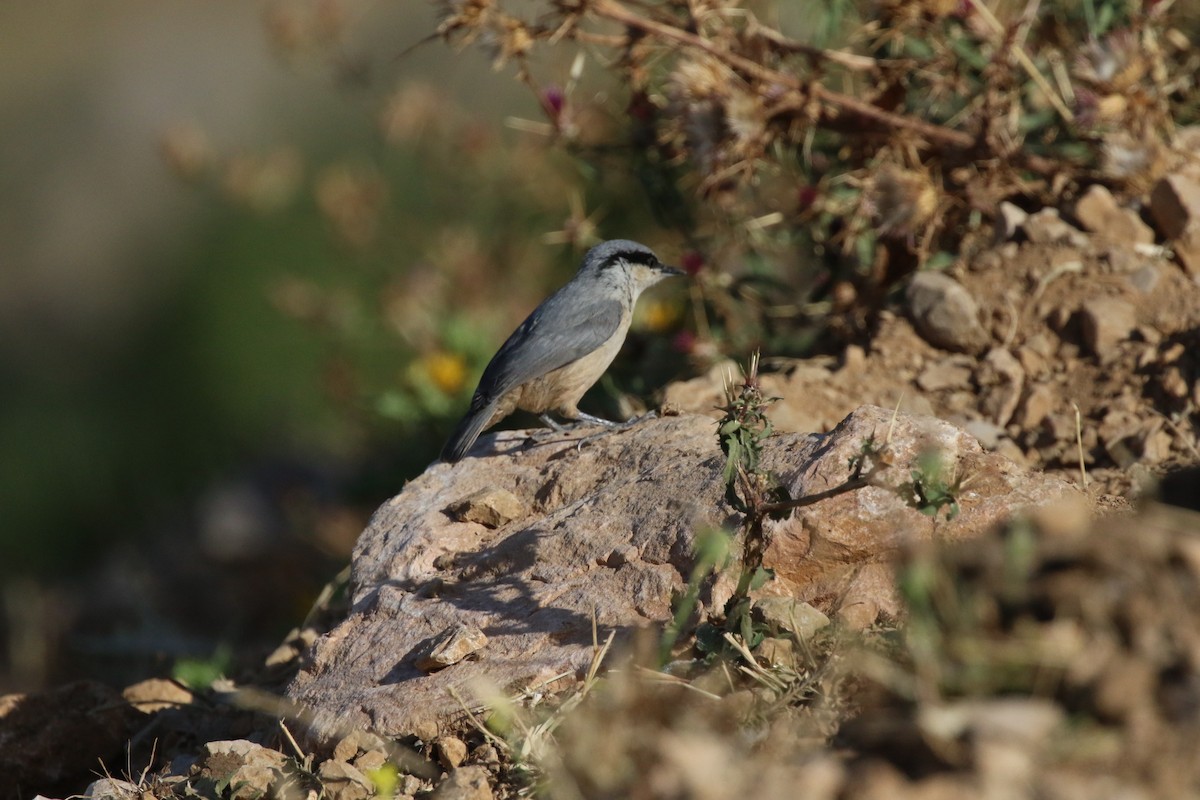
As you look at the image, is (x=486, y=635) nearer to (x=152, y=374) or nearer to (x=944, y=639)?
(x=944, y=639)

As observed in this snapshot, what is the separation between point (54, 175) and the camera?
17078 millimetres

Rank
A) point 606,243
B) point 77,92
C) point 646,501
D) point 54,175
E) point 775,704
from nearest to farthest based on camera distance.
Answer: point 775,704 < point 646,501 < point 606,243 < point 54,175 < point 77,92

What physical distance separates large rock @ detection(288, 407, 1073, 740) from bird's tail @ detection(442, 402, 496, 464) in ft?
1.45

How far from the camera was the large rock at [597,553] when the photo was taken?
3.22 meters

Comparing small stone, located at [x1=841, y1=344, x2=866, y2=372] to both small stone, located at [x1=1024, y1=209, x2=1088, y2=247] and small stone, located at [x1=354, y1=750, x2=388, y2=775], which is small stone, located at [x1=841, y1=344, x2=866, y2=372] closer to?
small stone, located at [x1=1024, y1=209, x2=1088, y2=247]

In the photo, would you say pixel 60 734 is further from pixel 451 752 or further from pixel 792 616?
pixel 792 616

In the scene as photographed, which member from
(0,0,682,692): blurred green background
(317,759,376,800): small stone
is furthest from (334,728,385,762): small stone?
(0,0,682,692): blurred green background

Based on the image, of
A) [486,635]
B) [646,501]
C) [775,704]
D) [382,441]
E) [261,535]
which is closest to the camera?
[775,704]

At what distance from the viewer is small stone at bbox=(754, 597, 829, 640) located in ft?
9.68

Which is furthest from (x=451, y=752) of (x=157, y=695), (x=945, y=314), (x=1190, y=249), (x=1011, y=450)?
(x=1190, y=249)

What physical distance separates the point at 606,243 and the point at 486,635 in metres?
2.62

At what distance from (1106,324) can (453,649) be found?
262 centimetres

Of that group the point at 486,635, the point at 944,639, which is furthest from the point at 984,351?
the point at 944,639

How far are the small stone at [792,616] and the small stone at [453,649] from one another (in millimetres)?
806
